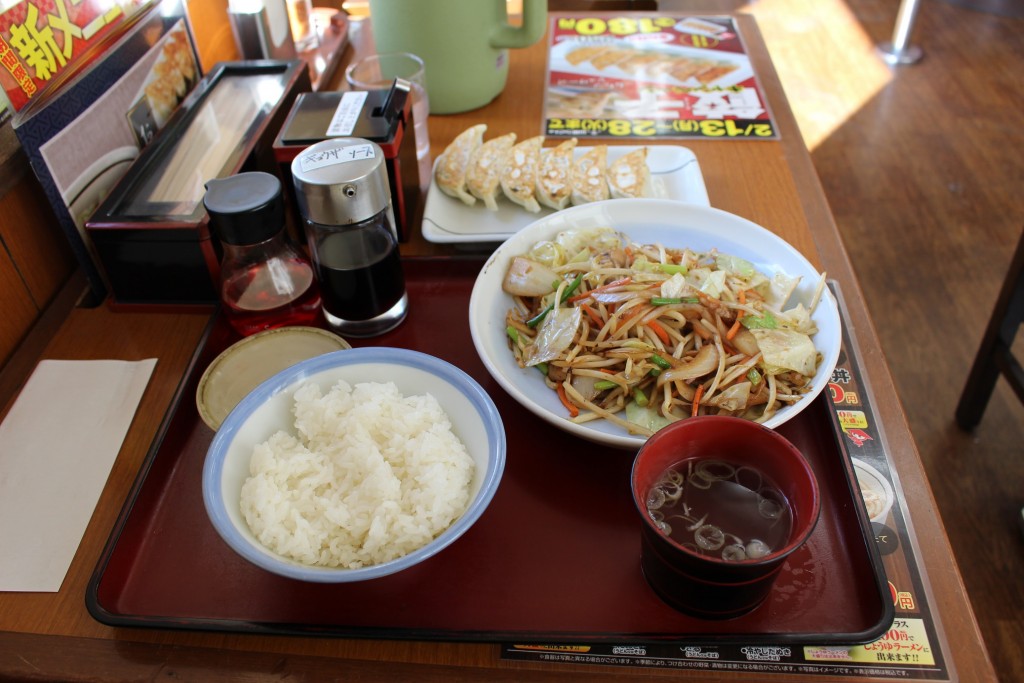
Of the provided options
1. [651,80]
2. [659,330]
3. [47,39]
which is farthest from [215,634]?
[651,80]

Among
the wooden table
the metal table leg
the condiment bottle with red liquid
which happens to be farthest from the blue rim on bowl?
the metal table leg

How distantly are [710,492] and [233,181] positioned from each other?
890 millimetres

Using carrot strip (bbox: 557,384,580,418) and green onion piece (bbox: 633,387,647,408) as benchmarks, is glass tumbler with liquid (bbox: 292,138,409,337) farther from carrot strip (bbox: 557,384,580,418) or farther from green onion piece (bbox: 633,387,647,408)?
green onion piece (bbox: 633,387,647,408)

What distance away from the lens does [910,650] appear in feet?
3.07

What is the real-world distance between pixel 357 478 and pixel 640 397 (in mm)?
464

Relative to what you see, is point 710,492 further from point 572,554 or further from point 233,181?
point 233,181

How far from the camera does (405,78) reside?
5.91 feet

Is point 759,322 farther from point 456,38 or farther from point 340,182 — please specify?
point 456,38

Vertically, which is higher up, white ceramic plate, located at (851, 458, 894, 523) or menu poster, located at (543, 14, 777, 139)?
menu poster, located at (543, 14, 777, 139)

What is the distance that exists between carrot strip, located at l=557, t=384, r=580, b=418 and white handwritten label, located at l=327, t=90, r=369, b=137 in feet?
2.16

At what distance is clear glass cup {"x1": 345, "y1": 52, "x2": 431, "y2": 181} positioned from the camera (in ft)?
5.82

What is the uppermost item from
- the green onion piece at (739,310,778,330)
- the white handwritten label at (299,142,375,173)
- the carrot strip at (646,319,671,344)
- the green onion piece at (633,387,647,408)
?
the white handwritten label at (299,142,375,173)

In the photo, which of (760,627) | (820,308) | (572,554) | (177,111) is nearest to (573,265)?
(820,308)

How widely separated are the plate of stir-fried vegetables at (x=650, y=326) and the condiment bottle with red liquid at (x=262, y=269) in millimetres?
349
